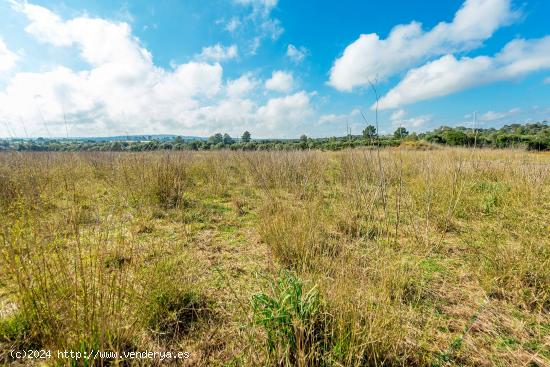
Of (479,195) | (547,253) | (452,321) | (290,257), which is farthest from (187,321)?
(479,195)

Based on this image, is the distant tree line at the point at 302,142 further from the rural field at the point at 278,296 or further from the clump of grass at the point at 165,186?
the clump of grass at the point at 165,186

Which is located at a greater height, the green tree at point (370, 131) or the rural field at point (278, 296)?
the green tree at point (370, 131)

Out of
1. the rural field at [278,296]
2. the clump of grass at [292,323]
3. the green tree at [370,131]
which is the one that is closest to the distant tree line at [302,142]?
the green tree at [370,131]

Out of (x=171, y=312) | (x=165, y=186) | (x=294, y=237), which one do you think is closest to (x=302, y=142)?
(x=165, y=186)

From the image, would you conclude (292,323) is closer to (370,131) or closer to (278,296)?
(278,296)

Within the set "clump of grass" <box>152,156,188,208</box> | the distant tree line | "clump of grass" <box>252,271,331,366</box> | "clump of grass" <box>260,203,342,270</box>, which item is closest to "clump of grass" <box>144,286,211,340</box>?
"clump of grass" <box>252,271,331,366</box>

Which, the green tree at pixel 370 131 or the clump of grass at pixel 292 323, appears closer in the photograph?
the clump of grass at pixel 292 323

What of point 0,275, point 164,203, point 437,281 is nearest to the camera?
point 0,275

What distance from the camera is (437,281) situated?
222 cm

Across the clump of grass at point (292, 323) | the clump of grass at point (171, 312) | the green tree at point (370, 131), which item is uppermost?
the green tree at point (370, 131)

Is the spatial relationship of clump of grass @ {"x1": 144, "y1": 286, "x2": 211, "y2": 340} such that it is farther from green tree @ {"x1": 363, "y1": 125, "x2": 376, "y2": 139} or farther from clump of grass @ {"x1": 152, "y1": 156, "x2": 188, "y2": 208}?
clump of grass @ {"x1": 152, "y1": 156, "x2": 188, "y2": 208}

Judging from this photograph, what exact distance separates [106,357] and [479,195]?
6.47m

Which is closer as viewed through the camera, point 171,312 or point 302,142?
point 171,312

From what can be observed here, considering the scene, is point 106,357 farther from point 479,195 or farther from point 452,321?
point 479,195
